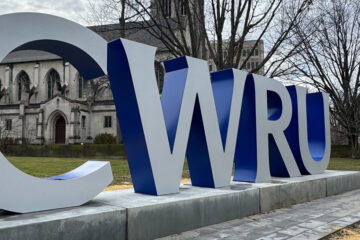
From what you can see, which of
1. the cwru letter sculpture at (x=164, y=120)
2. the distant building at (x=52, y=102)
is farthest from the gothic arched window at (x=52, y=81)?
the cwru letter sculpture at (x=164, y=120)

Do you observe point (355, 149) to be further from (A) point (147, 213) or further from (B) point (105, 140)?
(A) point (147, 213)

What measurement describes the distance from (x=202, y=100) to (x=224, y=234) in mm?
2324

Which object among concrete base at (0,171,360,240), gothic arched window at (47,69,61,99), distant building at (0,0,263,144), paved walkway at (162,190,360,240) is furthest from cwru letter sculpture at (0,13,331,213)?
gothic arched window at (47,69,61,99)

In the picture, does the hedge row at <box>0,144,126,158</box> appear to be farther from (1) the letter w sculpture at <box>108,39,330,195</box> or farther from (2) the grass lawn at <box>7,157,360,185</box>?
(1) the letter w sculpture at <box>108,39,330,195</box>

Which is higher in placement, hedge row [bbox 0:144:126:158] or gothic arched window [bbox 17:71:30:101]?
gothic arched window [bbox 17:71:30:101]

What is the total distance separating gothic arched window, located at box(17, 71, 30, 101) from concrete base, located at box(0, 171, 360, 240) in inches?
1950

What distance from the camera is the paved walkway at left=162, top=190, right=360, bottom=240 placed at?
4.45 metres

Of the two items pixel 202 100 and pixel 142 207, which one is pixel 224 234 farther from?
pixel 202 100

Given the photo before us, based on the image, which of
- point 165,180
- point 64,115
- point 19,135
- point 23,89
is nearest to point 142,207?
point 165,180

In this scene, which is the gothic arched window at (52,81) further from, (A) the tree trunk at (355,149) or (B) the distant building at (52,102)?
(A) the tree trunk at (355,149)

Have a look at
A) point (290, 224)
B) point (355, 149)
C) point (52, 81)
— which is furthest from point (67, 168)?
point (52, 81)

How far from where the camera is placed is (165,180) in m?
Answer: 5.21

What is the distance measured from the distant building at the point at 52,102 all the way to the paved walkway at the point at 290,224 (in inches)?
1181

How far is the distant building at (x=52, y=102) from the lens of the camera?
133 ft
